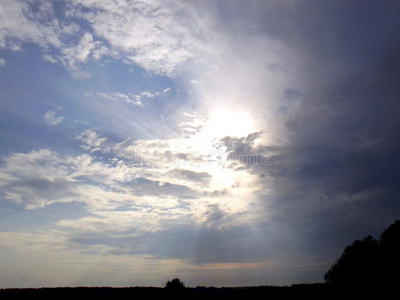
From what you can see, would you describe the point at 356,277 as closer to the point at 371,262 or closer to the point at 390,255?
the point at 371,262

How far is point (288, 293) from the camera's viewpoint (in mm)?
75125

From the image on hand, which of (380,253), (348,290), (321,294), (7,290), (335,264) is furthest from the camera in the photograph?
(335,264)

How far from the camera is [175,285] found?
78.9 meters

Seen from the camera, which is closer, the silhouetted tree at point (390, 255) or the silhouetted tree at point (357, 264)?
the silhouetted tree at point (390, 255)

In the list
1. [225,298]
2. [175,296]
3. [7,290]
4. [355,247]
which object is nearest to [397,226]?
[355,247]

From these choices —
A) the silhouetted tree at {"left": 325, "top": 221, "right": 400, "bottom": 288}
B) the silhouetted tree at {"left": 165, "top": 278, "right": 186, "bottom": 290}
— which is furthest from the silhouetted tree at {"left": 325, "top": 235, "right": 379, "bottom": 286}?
the silhouetted tree at {"left": 165, "top": 278, "right": 186, "bottom": 290}

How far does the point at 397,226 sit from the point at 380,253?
9907 millimetres

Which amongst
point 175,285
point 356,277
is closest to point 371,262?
point 356,277

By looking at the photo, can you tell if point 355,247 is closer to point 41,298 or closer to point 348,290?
point 348,290

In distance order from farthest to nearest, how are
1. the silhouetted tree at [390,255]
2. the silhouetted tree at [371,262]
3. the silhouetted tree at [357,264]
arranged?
the silhouetted tree at [357,264]
the silhouetted tree at [371,262]
the silhouetted tree at [390,255]

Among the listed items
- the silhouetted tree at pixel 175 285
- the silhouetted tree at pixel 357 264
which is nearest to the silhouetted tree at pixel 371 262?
the silhouetted tree at pixel 357 264

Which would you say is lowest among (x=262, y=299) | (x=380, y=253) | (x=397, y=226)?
(x=262, y=299)

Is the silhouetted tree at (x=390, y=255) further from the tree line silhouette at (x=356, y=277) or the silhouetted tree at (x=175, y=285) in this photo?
the silhouetted tree at (x=175, y=285)

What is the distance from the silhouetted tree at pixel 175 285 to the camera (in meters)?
78.3
